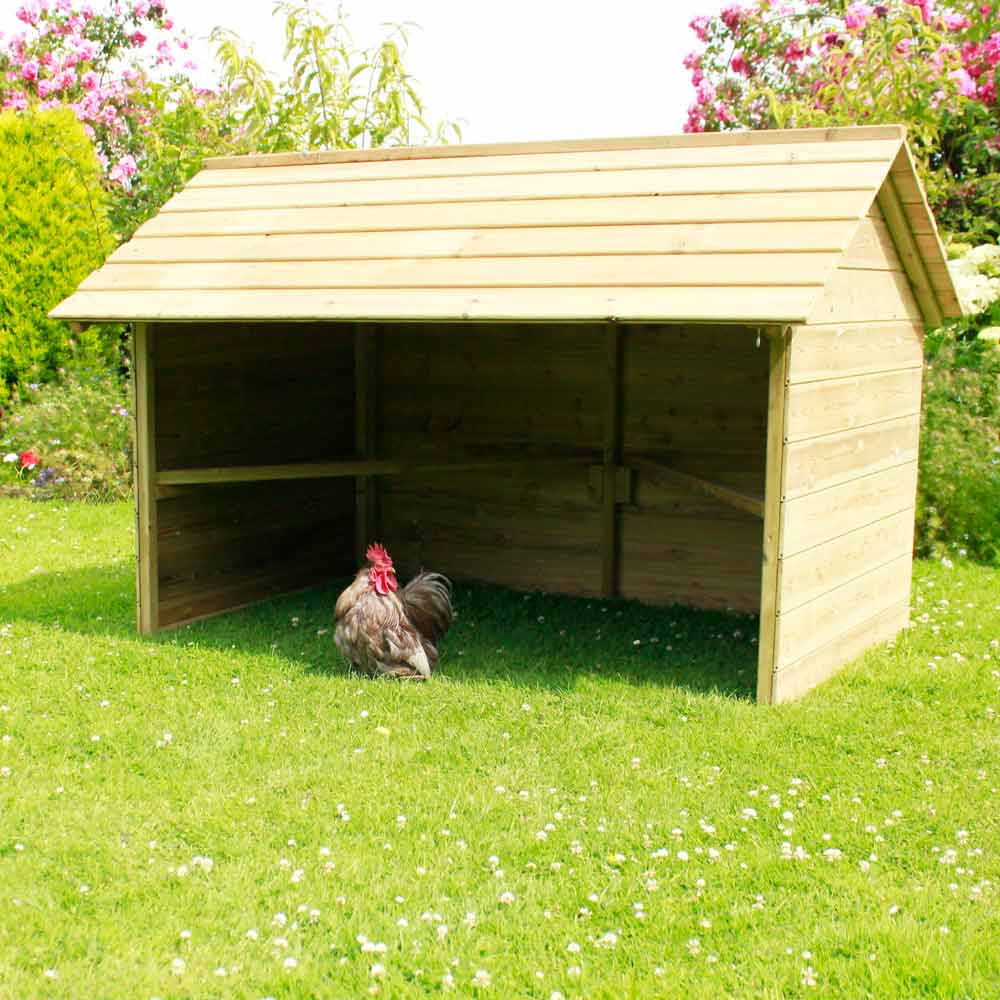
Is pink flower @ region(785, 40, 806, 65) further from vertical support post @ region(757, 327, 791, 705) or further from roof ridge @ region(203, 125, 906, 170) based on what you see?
vertical support post @ region(757, 327, 791, 705)

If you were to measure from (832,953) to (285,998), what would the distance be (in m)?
1.66

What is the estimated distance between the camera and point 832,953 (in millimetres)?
4176

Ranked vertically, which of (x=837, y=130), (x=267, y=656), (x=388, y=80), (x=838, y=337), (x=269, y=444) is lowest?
(x=267, y=656)

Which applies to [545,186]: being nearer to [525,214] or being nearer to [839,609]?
[525,214]

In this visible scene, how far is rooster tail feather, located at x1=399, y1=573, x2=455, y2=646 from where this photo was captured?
7246 mm

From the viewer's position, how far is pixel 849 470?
23.6 feet

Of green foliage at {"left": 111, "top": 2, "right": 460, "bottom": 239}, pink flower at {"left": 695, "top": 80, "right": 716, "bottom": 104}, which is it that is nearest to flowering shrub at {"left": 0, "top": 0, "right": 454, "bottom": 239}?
green foliage at {"left": 111, "top": 2, "right": 460, "bottom": 239}

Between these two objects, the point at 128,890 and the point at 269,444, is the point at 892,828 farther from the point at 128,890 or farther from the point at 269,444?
the point at 269,444

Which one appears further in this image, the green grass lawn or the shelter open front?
the shelter open front

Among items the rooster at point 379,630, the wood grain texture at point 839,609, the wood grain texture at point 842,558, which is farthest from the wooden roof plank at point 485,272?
the wood grain texture at point 839,609

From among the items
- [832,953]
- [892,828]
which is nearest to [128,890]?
[832,953]

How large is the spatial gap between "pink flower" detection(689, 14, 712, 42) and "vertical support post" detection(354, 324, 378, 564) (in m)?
10.1

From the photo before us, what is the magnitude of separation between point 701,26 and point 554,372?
10.4m

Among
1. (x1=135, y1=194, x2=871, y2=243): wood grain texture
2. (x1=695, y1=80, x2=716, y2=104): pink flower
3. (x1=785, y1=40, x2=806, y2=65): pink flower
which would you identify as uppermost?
(x1=785, y1=40, x2=806, y2=65): pink flower
